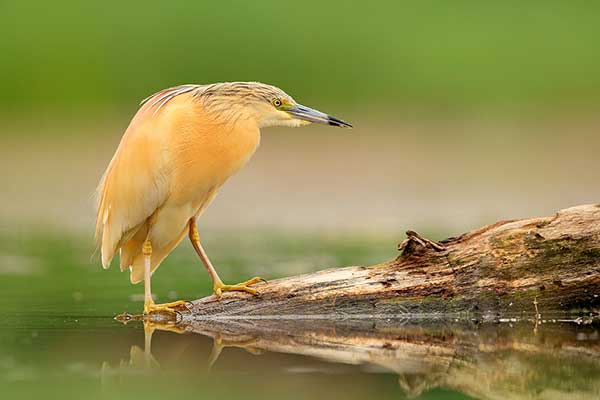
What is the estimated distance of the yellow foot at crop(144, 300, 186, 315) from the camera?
9242 millimetres

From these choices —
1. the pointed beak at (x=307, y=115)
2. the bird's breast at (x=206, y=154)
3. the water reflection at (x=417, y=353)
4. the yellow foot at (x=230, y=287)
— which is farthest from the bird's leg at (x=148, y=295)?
the pointed beak at (x=307, y=115)

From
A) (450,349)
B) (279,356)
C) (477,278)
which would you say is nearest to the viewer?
(279,356)

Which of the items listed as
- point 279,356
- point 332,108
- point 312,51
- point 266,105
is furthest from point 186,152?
point 312,51

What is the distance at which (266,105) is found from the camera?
9.20 m

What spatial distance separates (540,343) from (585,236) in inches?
32.0

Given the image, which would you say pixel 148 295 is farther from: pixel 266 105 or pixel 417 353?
pixel 417 353

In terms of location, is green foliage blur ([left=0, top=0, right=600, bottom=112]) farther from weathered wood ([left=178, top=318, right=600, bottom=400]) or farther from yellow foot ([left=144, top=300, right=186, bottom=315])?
weathered wood ([left=178, top=318, right=600, bottom=400])

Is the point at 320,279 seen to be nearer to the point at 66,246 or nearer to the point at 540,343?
the point at 540,343

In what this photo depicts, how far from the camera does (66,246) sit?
581 inches

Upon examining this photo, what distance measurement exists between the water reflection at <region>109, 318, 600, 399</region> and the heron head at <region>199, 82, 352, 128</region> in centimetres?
130

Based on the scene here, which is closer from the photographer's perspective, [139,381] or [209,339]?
[139,381]

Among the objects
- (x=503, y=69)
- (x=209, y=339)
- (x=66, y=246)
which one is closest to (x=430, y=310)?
(x=209, y=339)

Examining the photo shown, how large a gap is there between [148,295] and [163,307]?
0.16 metres

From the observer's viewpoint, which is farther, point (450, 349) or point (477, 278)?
point (477, 278)
